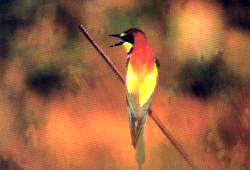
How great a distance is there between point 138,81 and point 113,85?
0.12 meters

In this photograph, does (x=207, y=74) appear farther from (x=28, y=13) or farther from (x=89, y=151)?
(x=28, y=13)

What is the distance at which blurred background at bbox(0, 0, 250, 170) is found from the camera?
1.77 meters

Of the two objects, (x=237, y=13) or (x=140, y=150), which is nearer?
(x=140, y=150)

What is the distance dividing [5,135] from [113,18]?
653mm

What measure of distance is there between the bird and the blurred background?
3cm

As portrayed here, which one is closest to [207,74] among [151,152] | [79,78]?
[151,152]

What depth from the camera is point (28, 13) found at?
186cm

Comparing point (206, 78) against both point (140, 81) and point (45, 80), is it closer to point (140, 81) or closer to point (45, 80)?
point (140, 81)

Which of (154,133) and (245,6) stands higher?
(245,6)

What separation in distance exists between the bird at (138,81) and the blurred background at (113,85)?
3 cm

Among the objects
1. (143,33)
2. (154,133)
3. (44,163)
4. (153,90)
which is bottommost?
(44,163)

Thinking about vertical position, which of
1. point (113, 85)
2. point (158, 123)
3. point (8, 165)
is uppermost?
point (113, 85)

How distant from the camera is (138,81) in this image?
1747mm

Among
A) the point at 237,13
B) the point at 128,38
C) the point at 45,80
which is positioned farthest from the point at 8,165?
the point at 237,13
